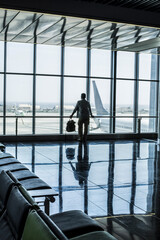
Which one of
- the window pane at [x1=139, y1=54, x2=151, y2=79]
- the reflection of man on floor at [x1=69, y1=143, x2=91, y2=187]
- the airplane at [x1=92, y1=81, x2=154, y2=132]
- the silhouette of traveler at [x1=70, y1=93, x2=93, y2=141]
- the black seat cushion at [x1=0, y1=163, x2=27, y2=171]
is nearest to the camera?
the black seat cushion at [x1=0, y1=163, x2=27, y2=171]

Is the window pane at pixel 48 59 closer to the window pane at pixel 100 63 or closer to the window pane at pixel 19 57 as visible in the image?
the window pane at pixel 19 57


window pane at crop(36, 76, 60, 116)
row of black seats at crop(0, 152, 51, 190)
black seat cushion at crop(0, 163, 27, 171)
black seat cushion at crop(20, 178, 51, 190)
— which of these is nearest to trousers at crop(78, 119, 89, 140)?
window pane at crop(36, 76, 60, 116)

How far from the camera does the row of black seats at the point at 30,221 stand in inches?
82.4

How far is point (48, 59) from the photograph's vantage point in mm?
15898

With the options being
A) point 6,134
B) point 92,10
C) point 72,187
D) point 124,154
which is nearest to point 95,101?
point 6,134

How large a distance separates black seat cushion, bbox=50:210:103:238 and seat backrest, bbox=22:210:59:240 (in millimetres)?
896

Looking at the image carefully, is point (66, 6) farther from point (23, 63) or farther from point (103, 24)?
point (23, 63)

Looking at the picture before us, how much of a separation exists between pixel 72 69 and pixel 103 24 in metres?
7.03

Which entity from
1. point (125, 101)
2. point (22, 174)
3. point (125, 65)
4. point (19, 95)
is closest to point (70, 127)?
point (19, 95)

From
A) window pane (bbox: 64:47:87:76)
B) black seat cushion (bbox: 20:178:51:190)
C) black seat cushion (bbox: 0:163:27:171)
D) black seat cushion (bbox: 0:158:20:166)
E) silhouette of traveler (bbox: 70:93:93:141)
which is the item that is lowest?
black seat cushion (bbox: 20:178:51:190)

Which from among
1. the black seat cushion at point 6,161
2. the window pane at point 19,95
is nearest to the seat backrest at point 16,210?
the black seat cushion at point 6,161

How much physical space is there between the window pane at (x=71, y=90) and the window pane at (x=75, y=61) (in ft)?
1.12

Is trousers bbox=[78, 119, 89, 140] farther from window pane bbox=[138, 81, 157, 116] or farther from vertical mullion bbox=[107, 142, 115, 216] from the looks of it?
window pane bbox=[138, 81, 157, 116]

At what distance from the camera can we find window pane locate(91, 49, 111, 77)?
16.9 m
